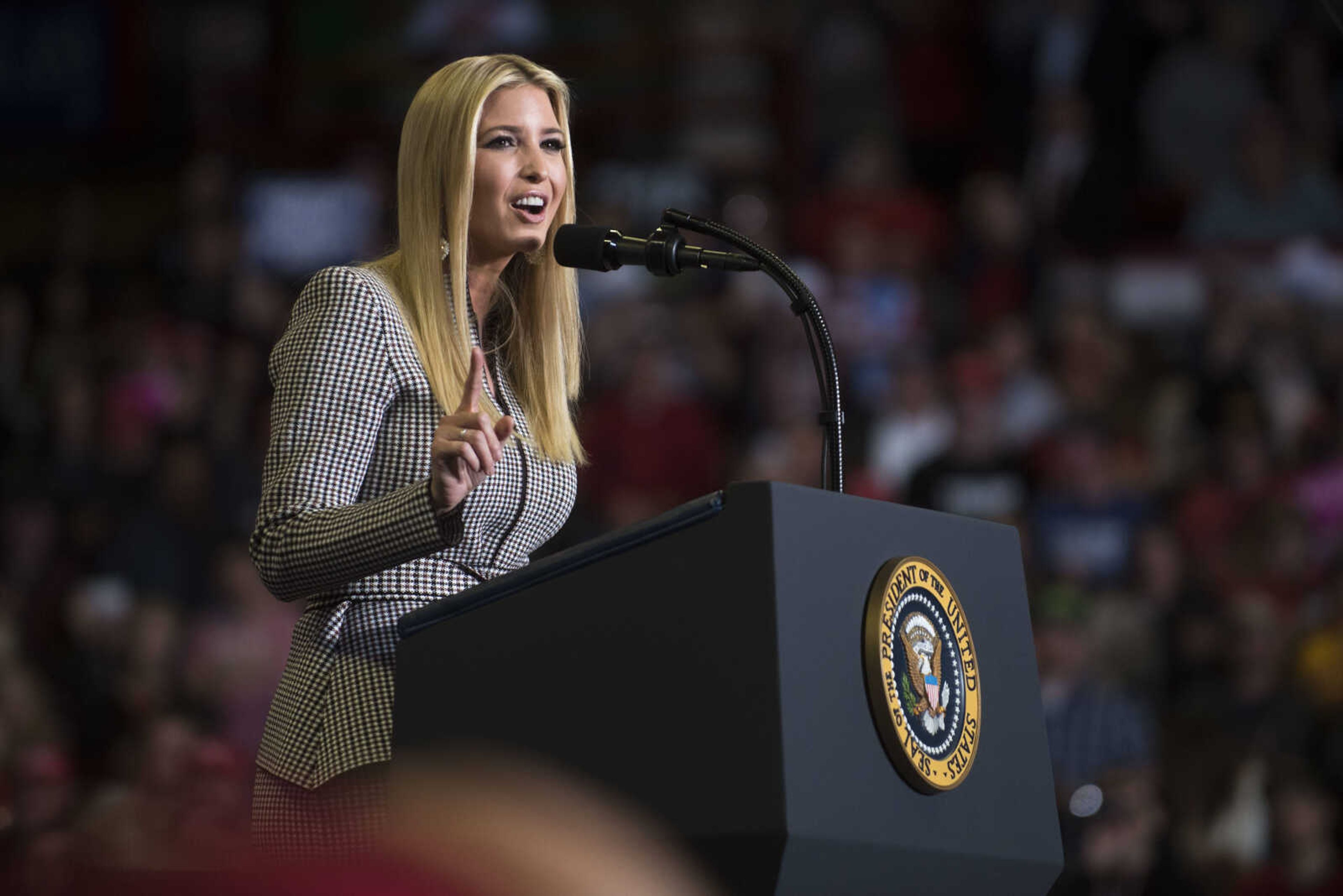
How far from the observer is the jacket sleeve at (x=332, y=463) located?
166 cm

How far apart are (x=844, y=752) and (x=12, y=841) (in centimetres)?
64

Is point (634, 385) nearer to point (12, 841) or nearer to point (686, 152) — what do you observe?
point (686, 152)

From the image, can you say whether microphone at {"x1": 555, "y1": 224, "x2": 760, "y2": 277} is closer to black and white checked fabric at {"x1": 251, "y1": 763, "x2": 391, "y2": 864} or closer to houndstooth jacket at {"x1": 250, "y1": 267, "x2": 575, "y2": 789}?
houndstooth jacket at {"x1": 250, "y1": 267, "x2": 575, "y2": 789}

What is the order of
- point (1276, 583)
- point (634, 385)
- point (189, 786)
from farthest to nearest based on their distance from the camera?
point (634, 385), point (1276, 583), point (189, 786)

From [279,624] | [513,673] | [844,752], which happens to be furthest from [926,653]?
[279,624]

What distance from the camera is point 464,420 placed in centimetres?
159

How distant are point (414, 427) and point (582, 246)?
0.24m

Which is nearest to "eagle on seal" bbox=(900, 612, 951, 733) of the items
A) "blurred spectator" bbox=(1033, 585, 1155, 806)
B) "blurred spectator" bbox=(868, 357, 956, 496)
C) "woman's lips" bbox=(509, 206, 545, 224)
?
"woman's lips" bbox=(509, 206, 545, 224)

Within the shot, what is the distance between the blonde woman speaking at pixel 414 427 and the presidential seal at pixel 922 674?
356 mm

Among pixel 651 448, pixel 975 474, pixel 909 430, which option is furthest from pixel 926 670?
pixel 651 448

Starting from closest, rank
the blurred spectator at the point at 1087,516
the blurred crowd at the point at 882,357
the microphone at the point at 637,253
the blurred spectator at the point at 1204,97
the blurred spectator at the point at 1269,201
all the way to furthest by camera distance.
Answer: the microphone at the point at 637,253 < the blurred crowd at the point at 882,357 < the blurred spectator at the point at 1087,516 < the blurred spectator at the point at 1269,201 < the blurred spectator at the point at 1204,97

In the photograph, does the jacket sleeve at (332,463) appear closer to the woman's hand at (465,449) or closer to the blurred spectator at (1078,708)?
the woman's hand at (465,449)

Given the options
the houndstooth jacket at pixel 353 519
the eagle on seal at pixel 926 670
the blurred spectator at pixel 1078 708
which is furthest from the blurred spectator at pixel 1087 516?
the eagle on seal at pixel 926 670

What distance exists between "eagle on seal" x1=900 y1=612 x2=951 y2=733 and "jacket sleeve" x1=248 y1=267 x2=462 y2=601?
1.35 ft
